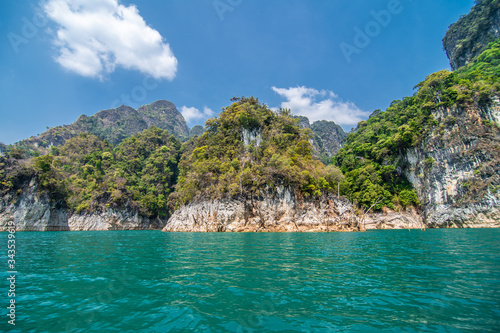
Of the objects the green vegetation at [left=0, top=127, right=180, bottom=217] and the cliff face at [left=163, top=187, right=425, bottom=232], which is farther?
the green vegetation at [left=0, top=127, right=180, bottom=217]

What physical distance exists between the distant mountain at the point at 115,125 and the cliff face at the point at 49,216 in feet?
133

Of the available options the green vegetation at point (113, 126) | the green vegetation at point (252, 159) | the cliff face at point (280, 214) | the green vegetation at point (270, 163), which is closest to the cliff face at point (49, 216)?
the green vegetation at point (270, 163)

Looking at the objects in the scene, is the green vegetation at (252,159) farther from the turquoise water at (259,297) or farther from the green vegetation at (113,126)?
the green vegetation at (113,126)

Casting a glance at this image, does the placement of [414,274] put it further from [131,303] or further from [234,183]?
[234,183]

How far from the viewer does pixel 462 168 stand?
130 ft

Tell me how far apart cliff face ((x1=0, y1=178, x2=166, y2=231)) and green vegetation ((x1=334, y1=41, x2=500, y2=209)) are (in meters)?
48.8

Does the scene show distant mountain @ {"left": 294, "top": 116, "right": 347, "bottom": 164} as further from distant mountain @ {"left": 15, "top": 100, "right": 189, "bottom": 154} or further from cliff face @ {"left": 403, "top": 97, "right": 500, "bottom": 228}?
cliff face @ {"left": 403, "top": 97, "right": 500, "bottom": 228}

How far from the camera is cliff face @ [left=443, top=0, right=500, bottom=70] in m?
59.4

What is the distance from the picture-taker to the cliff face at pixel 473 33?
5938 cm

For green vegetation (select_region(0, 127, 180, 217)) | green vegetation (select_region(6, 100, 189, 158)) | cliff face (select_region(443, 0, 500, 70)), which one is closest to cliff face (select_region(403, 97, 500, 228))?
cliff face (select_region(443, 0, 500, 70))

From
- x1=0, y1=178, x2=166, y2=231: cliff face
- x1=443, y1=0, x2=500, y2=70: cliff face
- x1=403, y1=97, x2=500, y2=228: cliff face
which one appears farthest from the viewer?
x1=443, y1=0, x2=500, y2=70: cliff face

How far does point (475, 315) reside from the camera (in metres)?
4.36

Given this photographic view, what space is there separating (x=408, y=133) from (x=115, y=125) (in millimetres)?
129440

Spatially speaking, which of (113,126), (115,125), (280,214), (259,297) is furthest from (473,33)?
(115,125)
